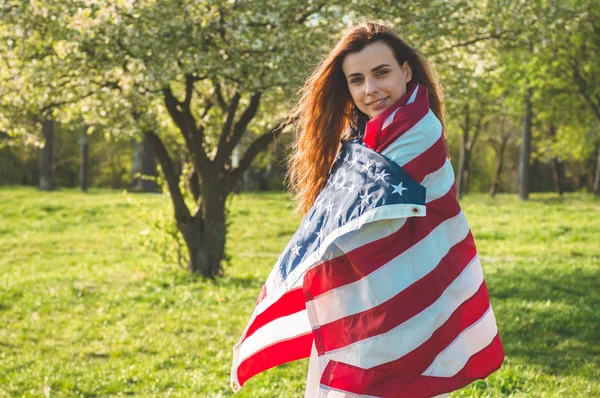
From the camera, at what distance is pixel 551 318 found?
745 centimetres

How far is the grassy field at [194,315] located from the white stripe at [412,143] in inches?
125

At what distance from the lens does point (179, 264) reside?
39.7 ft

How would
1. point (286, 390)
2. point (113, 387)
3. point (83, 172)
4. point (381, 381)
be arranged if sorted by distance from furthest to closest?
point (83, 172) < point (113, 387) < point (286, 390) < point (381, 381)

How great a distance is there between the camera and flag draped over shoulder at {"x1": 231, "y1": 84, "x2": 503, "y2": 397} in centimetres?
252

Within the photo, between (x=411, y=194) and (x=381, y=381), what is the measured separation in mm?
701

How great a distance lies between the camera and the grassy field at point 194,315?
6.02m

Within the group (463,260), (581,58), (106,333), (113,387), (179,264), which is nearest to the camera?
(463,260)

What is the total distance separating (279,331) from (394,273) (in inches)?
27.5

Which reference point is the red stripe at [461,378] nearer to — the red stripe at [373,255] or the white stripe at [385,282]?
the white stripe at [385,282]

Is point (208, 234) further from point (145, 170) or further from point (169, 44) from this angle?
point (145, 170)

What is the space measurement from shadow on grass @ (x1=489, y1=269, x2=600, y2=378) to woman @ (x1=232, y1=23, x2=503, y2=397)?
11.8ft

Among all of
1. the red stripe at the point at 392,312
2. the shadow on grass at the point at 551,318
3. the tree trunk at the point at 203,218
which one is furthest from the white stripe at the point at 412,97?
the tree trunk at the point at 203,218

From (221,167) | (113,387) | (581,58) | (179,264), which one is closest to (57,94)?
(221,167)

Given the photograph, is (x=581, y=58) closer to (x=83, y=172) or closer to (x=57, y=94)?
(x=57, y=94)
